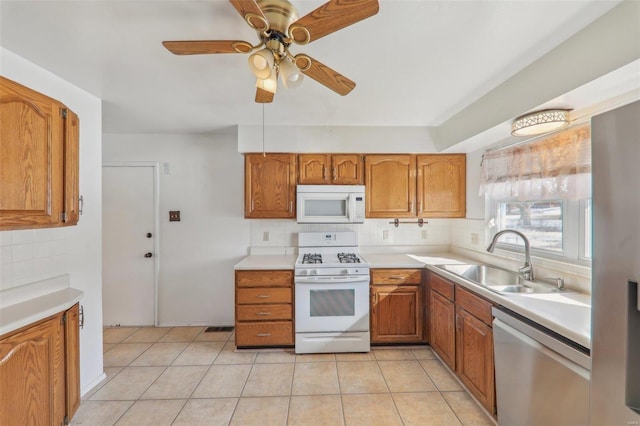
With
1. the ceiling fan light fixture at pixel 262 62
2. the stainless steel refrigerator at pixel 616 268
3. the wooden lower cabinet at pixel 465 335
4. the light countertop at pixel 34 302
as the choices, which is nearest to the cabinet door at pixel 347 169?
the wooden lower cabinet at pixel 465 335

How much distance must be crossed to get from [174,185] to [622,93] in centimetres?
369

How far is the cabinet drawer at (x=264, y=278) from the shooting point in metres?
2.60

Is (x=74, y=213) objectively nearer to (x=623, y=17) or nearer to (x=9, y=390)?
(x=9, y=390)

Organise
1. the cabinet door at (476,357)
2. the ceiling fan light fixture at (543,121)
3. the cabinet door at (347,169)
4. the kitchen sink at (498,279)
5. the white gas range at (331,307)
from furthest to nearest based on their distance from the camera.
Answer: the cabinet door at (347,169)
the white gas range at (331,307)
the kitchen sink at (498,279)
the cabinet door at (476,357)
the ceiling fan light fixture at (543,121)

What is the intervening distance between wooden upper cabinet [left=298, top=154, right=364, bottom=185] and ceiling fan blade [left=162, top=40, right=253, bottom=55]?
68.3 inches

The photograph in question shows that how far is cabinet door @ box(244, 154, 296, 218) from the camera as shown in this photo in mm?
2881

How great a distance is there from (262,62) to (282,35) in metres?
0.16

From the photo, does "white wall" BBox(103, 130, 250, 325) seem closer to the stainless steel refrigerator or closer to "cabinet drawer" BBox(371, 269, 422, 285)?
"cabinet drawer" BBox(371, 269, 422, 285)

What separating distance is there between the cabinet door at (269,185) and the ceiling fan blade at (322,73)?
144 cm

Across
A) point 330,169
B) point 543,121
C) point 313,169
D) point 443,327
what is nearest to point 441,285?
point 443,327

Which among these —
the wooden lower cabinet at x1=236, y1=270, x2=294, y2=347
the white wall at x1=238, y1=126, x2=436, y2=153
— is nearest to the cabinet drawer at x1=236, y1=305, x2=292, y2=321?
the wooden lower cabinet at x1=236, y1=270, x2=294, y2=347

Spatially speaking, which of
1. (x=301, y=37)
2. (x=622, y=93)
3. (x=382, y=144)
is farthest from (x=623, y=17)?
(x=382, y=144)

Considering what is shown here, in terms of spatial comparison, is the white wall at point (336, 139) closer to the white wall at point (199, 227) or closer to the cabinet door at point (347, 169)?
the cabinet door at point (347, 169)

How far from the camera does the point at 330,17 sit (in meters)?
1.01
